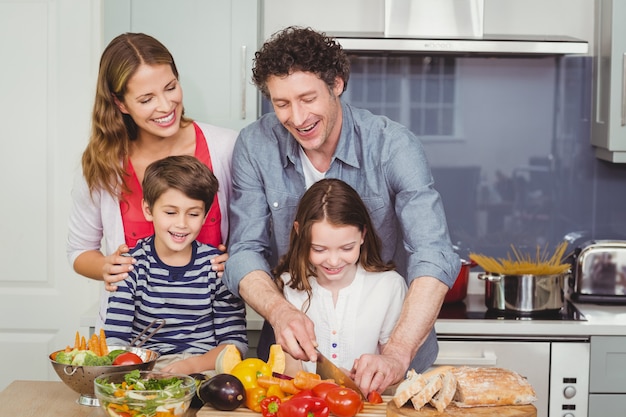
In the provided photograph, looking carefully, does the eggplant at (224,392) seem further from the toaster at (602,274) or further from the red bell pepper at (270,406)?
the toaster at (602,274)

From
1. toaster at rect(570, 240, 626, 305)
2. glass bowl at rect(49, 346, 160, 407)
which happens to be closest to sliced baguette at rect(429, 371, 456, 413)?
glass bowl at rect(49, 346, 160, 407)

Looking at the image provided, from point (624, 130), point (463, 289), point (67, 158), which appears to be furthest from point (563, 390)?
point (67, 158)

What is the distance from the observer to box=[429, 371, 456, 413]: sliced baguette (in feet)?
5.38

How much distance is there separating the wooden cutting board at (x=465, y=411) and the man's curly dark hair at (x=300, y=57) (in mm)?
783

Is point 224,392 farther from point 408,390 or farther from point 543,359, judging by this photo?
point 543,359

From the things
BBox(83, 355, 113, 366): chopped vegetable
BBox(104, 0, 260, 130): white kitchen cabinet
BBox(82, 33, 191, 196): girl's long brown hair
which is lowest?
BBox(83, 355, 113, 366): chopped vegetable

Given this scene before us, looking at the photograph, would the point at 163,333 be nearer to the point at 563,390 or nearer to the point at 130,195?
the point at 130,195

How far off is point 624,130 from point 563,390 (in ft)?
2.99

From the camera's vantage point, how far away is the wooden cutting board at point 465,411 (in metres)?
1.63

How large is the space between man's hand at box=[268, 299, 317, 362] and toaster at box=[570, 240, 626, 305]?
1.54 meters

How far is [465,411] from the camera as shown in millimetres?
1646

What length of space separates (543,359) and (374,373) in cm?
120

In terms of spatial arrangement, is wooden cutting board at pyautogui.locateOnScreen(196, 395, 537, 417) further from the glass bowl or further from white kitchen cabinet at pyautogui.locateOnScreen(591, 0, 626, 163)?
white kitchen cabinet at pyautogui.locateOnScreen(591, 0, 626, 163)

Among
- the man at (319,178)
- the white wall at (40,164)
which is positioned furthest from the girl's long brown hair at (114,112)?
the white wall at (40,164)
